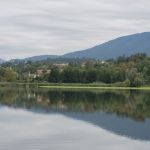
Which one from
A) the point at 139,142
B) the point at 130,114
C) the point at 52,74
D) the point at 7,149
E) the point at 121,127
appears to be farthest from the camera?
the point at 52,74

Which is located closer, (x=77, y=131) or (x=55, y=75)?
(x=77, y=131)

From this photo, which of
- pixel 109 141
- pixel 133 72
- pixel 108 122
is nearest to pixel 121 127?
pixel 108 122

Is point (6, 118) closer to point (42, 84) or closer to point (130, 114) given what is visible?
point (130, 114)

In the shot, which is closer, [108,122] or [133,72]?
[108,122]

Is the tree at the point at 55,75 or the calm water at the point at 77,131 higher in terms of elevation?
the tree at the point at 55,75

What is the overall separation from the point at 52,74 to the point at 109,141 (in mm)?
113854

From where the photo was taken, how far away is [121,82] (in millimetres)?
129000

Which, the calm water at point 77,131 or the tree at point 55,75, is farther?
the tree at point 55,75

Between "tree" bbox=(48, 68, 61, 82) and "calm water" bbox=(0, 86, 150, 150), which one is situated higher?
"tree" bbox=(48, 68, 61, 82)

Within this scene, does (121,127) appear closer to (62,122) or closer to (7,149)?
(62,122)

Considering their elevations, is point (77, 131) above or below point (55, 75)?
below

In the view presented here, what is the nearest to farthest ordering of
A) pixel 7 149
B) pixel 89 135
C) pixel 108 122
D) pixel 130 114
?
pixel 7 149 < pixel 89 135 < pixel 108 122 < pixel 130 114

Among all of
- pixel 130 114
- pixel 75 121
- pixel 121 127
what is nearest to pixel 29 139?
pixel 121 127

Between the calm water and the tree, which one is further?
the tree
